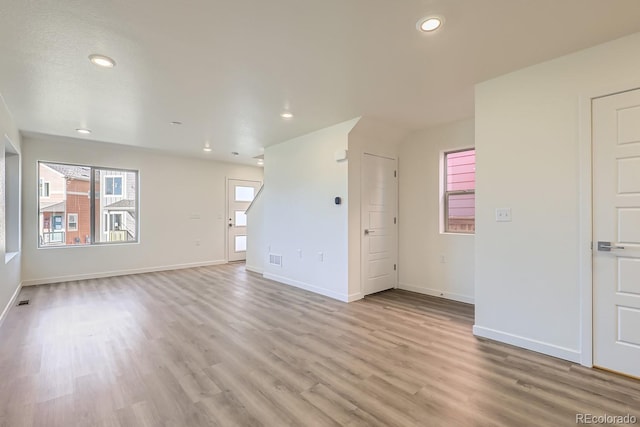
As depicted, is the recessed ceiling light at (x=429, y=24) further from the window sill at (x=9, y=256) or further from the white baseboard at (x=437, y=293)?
the window sill at (x=9, y=256)

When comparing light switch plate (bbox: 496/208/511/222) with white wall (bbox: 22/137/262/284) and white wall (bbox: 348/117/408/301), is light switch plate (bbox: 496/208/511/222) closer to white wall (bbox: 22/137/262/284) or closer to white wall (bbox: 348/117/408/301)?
white wall (bbox: 348/117/408/301)

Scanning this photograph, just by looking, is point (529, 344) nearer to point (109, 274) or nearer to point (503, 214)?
point (503, 214)

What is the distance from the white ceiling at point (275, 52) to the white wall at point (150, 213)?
1715 mm

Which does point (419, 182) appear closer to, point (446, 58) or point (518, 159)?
point (518, 159)

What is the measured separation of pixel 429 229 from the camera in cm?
459

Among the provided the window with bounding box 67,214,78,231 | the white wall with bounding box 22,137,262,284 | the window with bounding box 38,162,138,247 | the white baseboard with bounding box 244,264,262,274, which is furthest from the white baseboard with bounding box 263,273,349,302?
the window with bounding box 67,214,78,231

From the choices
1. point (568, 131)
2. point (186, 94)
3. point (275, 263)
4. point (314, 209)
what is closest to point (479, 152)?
point (568, 131)

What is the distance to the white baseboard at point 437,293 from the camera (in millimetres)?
4156

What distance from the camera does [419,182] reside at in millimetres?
4711

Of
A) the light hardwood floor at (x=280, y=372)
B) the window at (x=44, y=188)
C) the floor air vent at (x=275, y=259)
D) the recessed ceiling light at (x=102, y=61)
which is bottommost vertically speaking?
the light hardwood floor at (x=280, y=372)

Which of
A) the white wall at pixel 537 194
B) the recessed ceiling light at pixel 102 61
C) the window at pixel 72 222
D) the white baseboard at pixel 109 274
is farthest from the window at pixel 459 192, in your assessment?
the window at pixel 72 222

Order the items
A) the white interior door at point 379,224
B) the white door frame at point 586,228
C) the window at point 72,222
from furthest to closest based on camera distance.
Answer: the window at point 72,222
the white interior door at point 379,224
the white door frame at point 586,228

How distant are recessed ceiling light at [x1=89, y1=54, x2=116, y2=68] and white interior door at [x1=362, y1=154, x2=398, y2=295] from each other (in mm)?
3131

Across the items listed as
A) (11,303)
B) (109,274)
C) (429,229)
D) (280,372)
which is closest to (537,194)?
(429,229)
